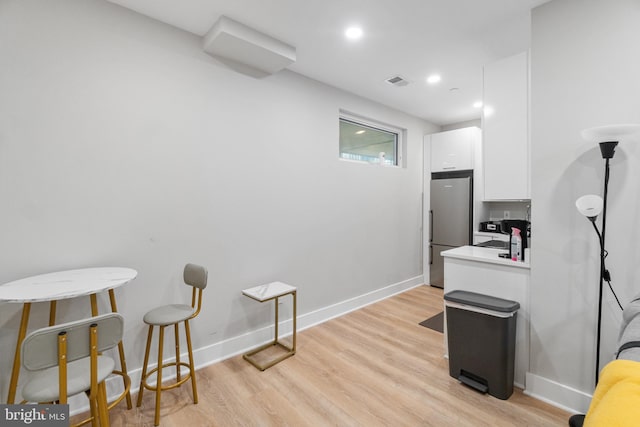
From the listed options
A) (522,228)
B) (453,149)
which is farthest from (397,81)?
(522,228)

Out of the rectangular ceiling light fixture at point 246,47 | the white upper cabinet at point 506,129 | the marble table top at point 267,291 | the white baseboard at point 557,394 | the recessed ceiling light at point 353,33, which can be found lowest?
the white baseboard at point 557,394

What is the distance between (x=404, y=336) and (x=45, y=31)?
376 centimetres

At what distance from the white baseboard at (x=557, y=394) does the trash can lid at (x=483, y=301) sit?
543 mm

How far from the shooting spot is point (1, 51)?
1694 millimetres

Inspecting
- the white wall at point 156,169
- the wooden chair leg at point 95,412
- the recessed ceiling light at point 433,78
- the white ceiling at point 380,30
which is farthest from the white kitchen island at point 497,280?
the wooden chair leg at point 95,412

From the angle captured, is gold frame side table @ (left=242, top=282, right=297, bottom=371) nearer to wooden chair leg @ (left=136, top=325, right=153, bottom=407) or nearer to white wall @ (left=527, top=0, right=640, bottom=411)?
wooden chair leg @ (left=136, top=325, right=153, bottom=407)

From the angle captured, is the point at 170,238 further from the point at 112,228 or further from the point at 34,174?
the point at 34,174

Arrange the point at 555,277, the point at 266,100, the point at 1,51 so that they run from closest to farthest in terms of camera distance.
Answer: the point at 1,51 < the point at 555,277 < the point at 266,100

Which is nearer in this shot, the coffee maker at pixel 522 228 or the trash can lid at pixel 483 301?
the trash can lid at pixel 483 301

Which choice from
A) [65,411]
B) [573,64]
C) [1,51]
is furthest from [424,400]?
[1,51]

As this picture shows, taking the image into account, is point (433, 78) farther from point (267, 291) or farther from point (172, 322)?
point (172, 322)

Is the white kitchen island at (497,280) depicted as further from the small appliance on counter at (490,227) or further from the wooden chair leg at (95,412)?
the wooden chair leg at (95,412)

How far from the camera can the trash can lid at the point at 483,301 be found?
2.03 m

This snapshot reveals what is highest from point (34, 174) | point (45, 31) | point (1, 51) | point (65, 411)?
point (45, 31)
